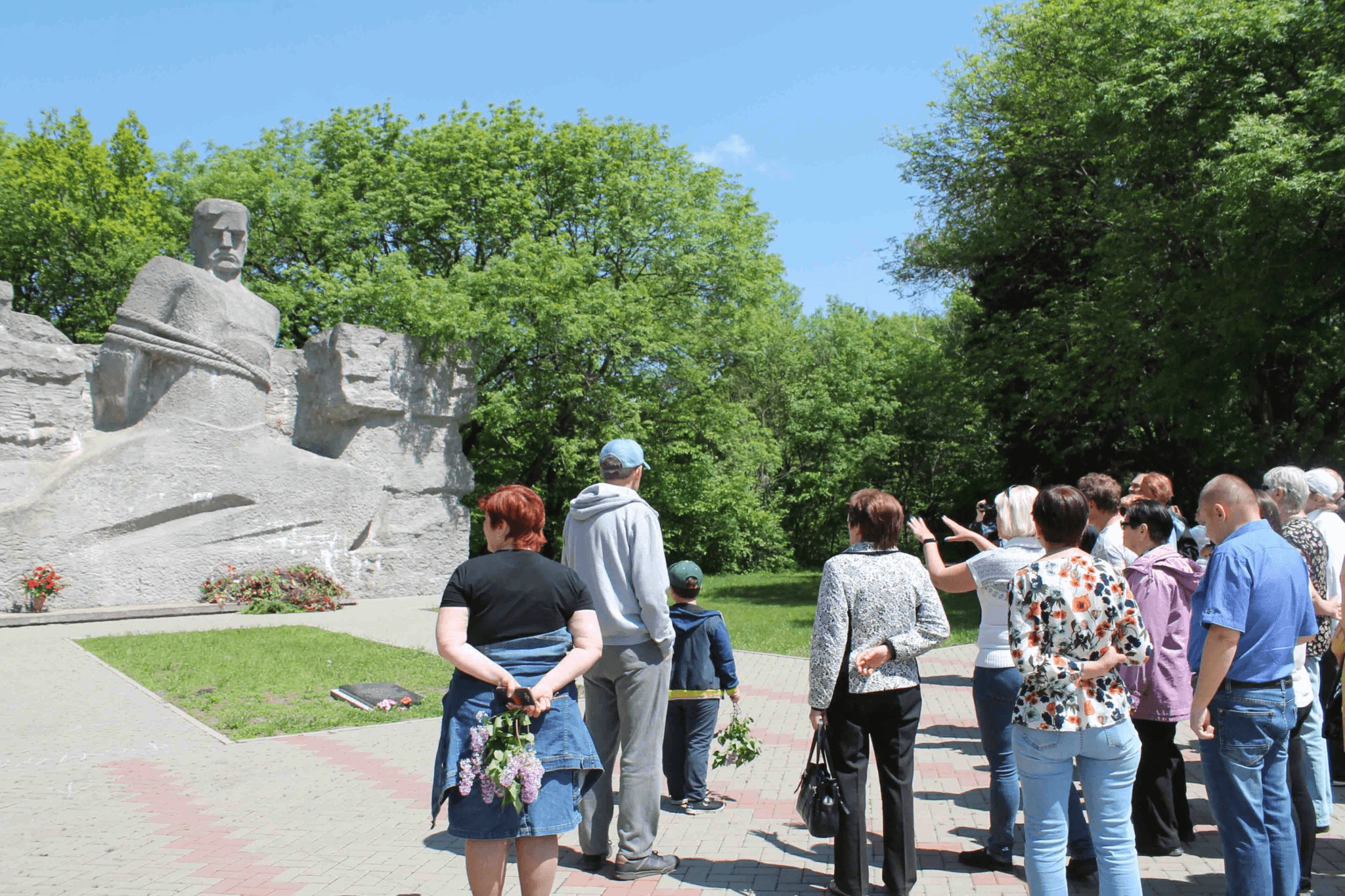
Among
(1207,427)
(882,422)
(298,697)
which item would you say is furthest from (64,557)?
(882,422)

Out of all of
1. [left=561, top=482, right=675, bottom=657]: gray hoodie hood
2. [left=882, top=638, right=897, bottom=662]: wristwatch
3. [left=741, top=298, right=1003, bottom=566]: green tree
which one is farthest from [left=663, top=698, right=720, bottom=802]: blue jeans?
[left=741, top=298, right=1003, bottom=566]: green tree

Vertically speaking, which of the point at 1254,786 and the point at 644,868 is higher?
the point at 1254,786

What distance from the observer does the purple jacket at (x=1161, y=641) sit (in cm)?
470

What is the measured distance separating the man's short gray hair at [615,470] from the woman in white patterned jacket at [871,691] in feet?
3.50

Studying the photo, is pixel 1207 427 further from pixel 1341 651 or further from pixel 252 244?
pixel 252 244

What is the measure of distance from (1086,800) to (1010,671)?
0.90 meters

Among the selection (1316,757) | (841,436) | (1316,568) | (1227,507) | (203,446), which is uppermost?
(841,436)

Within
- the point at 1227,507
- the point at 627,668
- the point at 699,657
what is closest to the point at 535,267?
the point at 699,657

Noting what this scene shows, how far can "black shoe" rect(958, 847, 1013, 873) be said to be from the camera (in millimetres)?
4449

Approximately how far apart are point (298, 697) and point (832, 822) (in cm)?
573

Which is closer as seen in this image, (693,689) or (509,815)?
(509,815)

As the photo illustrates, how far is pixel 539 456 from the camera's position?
24.4m

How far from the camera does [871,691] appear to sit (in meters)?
4.00

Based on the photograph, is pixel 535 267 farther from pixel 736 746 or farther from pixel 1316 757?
pixel 1316 757
